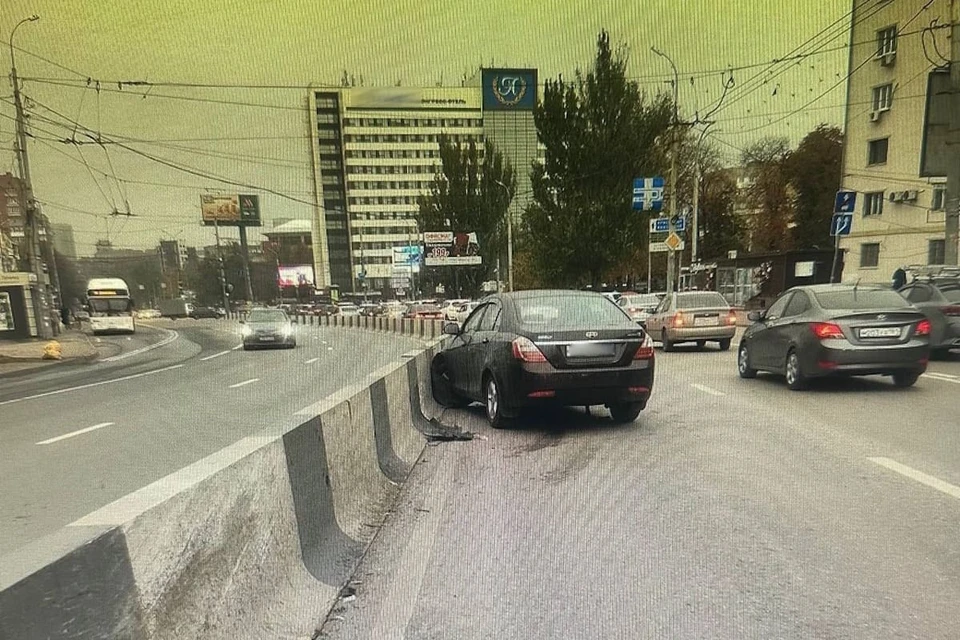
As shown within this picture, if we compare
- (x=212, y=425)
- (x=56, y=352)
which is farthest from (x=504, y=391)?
(x=56, y=352)

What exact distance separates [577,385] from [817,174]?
1853 inches

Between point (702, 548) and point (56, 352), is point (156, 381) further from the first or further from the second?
point (702, 548)

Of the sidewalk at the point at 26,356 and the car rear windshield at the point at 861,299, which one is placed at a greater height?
the car rear windshield at the point at 861,299

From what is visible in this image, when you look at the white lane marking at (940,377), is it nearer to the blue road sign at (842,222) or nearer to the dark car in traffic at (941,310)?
the dark car in traffic at (941,310)

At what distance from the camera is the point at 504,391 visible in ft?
20.0

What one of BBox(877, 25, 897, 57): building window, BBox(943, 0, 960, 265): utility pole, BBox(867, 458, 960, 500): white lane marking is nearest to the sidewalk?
BBox(867, 458, 960, 500): white lane marking

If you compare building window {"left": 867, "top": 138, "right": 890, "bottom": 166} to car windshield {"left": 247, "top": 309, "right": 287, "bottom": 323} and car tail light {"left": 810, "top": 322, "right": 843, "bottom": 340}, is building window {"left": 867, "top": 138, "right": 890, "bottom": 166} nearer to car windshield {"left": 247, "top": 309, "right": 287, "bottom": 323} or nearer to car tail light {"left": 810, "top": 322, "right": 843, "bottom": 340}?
car tail light {"left": 810, "top": 322, "right": 843, "bottom": 340}

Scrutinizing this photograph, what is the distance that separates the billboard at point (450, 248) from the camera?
39.4m

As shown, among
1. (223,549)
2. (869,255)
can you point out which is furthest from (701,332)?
(869,255)

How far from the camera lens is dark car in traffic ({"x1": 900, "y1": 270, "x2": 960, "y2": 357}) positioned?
10.1 m

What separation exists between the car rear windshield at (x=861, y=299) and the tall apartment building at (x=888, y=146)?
74.1ft

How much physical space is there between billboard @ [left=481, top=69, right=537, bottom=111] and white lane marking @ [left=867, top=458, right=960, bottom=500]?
25.6 m

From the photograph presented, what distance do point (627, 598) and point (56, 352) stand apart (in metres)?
22.2

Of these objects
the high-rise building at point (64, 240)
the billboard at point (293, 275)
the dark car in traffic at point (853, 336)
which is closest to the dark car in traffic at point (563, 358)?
the dark car in traffic at point (853, 336)
